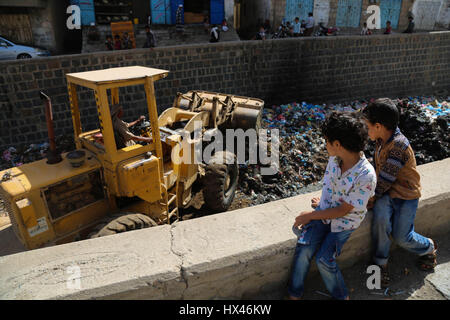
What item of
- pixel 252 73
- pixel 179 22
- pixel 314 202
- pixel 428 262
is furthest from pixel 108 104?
pixel 179 22

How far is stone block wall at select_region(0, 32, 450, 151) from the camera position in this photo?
745 centimetres

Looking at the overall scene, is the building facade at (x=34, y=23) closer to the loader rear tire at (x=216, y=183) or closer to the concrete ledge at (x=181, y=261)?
the loader rear tire at (x=216, y=183)

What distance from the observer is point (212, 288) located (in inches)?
79.0

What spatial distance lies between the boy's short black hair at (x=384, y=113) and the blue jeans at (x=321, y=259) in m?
0.84

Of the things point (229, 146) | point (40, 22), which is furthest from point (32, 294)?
point (40, 22)

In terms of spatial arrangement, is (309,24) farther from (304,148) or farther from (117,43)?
(304,148)

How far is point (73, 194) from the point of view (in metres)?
3.39

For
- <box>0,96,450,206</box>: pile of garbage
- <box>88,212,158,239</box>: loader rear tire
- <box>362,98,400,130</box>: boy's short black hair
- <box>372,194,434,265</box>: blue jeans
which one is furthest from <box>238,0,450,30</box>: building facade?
<box>372,194,434,265</box>: blue jeans

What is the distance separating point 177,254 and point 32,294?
832mm

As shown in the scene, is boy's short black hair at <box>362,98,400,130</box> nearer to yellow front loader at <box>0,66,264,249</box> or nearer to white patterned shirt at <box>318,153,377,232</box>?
white patterned shirt at <box>318,153,377,232</box>

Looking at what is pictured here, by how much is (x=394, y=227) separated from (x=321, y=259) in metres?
0.72

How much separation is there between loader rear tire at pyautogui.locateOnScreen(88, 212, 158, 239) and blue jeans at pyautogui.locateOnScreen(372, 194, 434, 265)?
7.54 feet

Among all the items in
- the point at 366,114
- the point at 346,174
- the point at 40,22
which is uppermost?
the point at 40,22
